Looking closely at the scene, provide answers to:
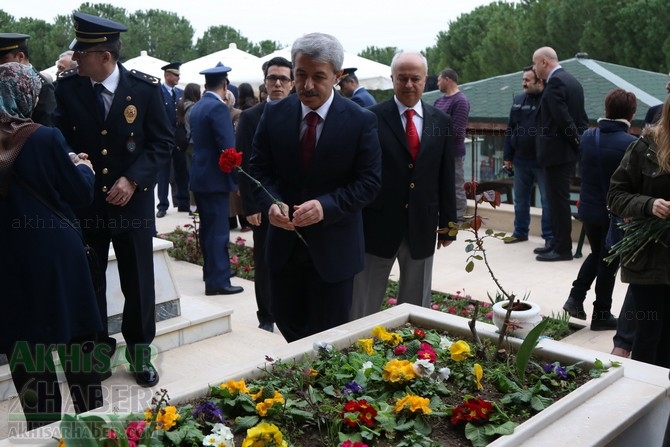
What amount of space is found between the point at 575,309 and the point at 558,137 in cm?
234

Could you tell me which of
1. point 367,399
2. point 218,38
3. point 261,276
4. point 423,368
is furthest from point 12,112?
point 218,38

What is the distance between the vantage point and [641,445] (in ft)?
8.96

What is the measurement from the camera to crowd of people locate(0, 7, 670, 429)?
120 inches

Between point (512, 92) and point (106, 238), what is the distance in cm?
741

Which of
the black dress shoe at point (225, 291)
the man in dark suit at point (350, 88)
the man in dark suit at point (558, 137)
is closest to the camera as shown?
the black dress shoe at point (225, 291)

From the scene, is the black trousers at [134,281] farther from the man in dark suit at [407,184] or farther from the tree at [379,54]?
the tree at [379,54]

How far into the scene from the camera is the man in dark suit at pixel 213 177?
6.15 m

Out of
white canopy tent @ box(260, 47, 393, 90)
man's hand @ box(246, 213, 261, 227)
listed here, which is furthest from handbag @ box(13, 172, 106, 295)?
white canopy tent @ box(260, 47, 393, 90)

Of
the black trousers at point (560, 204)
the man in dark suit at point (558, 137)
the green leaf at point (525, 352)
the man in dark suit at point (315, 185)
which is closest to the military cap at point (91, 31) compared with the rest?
the man in dark suit at point (315, 185)

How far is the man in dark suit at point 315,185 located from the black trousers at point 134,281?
83cm

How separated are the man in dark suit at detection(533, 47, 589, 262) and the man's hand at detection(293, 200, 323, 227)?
4.61 metres

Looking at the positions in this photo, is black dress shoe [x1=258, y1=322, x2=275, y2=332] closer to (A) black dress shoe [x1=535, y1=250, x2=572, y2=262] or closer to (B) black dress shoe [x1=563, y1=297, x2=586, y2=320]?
(B) black dress shoe [x1=563, y1=297, x2=586, y2=320]

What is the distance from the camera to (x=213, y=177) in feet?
20.5

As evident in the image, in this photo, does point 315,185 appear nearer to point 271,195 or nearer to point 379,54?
point 271,195
